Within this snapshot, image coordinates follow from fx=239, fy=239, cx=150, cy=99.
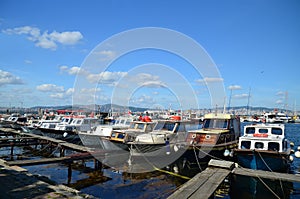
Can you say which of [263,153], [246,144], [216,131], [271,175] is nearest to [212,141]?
[216,131]

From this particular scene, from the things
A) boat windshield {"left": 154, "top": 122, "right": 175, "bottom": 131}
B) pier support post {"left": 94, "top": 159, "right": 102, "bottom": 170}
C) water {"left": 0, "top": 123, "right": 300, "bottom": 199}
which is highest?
boat windshield {"left": 154, "top": 122, "right": 175, "bottom": 131}

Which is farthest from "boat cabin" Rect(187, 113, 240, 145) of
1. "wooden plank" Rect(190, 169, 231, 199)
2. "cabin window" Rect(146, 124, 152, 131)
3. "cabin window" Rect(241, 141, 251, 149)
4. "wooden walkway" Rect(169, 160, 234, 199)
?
"wooden plank" Rect(190, 169, 231, 199)

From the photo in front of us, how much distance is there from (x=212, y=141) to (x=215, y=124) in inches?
105

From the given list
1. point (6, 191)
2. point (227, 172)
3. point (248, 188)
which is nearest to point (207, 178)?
point (227, 172)

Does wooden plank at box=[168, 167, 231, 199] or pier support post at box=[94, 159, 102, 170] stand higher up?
wooden plank at box=[168, 167, 231, 199]

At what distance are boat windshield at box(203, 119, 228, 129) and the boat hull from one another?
4.82 m

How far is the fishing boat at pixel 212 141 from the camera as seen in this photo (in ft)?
52.6

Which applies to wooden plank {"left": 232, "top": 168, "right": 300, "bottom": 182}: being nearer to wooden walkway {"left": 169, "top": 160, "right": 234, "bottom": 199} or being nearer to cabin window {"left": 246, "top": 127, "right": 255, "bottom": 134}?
wooden walkway {"left": 169, "top": 160, "right": 234, "bottom": 199}

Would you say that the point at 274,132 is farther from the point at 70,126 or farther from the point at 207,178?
the point at 70,126

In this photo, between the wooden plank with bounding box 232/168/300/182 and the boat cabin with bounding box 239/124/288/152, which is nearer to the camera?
the wooden plank with bounding box 232/168/300/182

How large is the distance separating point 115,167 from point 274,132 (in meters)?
11.4

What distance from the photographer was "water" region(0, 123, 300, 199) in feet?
42.2

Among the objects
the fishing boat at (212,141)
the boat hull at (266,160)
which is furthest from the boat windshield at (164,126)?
the boat hull at (266,160)

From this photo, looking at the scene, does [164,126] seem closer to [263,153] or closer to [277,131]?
[277,131]
